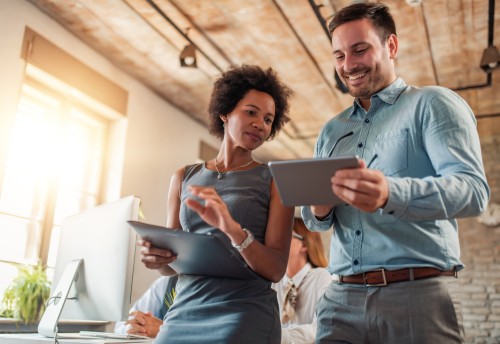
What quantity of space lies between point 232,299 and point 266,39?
3.18 metres

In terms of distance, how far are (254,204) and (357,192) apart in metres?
0.51

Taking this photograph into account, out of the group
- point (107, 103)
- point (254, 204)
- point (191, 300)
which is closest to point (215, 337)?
point (191, 300)

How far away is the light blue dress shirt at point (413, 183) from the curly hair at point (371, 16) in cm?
14

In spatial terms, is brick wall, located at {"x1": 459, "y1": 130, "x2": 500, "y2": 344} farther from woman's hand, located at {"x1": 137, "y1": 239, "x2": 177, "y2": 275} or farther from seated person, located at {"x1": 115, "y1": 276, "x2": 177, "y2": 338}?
woman's hand, located at {"x1": 137, "y1": 239, "x2": 177, "y2": 275}

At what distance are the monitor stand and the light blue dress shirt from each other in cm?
84

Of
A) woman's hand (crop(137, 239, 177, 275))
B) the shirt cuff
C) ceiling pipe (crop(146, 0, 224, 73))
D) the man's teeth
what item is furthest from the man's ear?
ceiling pipe (crop(146, 0, 224, 73))

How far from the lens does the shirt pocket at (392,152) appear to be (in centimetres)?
113

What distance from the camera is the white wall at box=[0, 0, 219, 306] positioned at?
11.3 ft

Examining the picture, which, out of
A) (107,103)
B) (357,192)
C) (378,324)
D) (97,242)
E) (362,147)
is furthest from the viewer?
(107,103)

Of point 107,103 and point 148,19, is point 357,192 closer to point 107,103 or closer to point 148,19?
point 148,19

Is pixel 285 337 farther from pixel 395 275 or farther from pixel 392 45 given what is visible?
pixel 392 45

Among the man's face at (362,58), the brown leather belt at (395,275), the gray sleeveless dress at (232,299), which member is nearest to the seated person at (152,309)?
the gray sleeveless dress at (232,299)

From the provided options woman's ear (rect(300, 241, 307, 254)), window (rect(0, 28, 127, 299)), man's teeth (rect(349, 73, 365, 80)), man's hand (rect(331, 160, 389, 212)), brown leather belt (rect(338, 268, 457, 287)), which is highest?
window (rect(0, 28, 127, 299))

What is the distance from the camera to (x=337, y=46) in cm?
126
